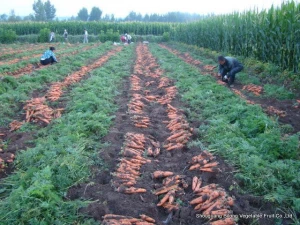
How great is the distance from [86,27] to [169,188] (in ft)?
138

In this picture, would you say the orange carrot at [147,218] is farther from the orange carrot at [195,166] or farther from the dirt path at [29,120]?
the dirt path at [29,120]

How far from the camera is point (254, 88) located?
10125mm

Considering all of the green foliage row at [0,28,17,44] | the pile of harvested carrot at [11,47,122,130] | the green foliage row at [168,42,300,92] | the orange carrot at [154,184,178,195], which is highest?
the green foliage row at [0,28,17,44]

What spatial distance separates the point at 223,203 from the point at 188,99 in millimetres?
5411

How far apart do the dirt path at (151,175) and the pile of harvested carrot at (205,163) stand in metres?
0.02

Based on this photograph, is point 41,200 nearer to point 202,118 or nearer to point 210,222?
point 210,222

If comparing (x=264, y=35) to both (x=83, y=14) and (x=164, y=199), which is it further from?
(x=83, y=14)

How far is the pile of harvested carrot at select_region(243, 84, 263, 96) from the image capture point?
9866mm

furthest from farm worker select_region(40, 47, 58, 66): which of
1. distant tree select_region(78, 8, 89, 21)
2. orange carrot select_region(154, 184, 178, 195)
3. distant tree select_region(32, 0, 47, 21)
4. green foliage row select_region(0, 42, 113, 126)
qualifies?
distant tree select_region(78, 8, 89, 21)

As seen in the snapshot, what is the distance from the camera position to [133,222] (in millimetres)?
3713

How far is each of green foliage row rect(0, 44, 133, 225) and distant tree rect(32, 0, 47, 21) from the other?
246 ft

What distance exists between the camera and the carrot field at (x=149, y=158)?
12.9 ft

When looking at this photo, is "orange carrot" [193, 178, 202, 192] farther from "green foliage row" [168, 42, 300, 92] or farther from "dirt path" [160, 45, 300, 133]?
"green foliage row" [168, 42, 300, 92]

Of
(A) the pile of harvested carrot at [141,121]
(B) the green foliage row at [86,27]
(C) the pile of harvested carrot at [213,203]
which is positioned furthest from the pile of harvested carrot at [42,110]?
(B) the green foliage row at [86,27]
